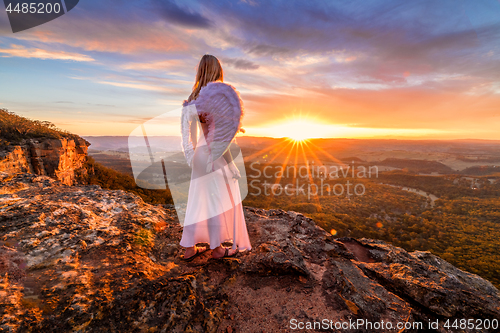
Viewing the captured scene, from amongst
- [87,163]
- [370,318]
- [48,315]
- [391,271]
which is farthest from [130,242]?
[87,163]

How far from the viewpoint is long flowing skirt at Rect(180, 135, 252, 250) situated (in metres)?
3.03

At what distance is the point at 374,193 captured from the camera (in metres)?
46.2

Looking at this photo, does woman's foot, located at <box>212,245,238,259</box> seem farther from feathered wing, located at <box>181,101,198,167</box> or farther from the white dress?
feathered wing, located at <box>181,101,198,167</box>

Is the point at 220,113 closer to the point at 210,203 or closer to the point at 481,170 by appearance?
the point at 210,203

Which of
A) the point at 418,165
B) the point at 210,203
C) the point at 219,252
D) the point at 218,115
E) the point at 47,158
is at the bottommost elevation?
the point at 418,165

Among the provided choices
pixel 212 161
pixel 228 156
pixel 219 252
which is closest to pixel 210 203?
pixel 212 161

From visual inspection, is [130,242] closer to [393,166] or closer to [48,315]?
[48,315]

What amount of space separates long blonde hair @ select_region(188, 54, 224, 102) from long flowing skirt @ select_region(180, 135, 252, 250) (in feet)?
2.20

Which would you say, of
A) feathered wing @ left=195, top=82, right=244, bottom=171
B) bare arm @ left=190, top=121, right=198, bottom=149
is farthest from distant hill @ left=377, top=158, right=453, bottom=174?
bare arm @ left=190, top=121, right=198, bottom=149

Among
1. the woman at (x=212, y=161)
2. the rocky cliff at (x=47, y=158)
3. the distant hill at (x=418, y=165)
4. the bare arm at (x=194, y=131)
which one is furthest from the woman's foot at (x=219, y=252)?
the distant hill at (x=418, y=165)

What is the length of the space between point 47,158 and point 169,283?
8.52 m

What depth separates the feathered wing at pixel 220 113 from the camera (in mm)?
2752

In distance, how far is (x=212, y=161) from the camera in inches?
117

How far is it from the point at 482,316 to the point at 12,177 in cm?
909
